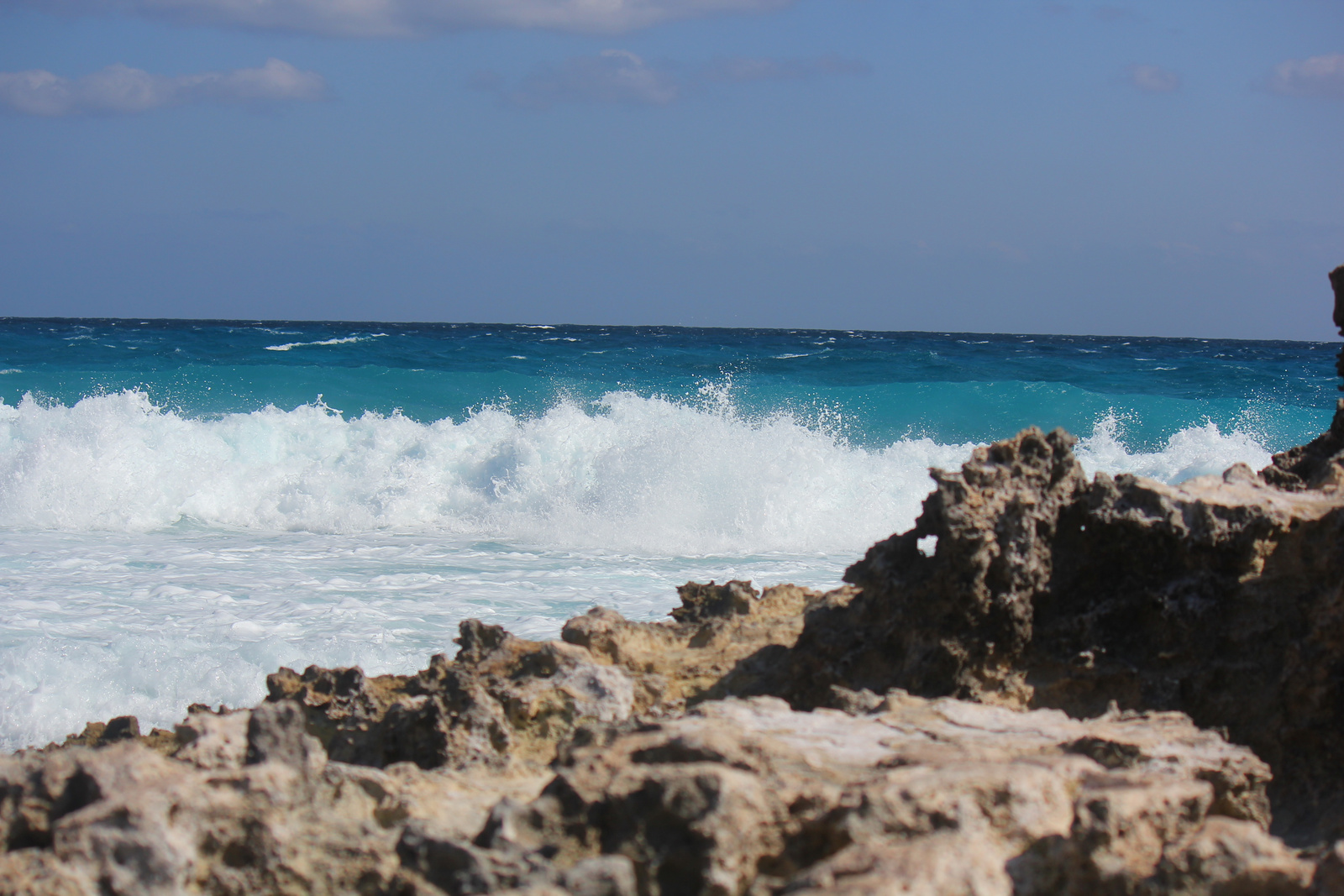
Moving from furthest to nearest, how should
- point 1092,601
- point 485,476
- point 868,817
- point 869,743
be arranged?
point 485,476, point 1092,601, point 869,743, point 868,817

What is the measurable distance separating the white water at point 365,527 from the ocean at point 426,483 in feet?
0.11

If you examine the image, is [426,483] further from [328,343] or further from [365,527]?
[328,343]

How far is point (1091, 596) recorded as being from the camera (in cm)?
339

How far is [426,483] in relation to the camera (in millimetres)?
12172

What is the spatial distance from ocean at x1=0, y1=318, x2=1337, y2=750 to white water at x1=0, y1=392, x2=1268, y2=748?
0.11 feet

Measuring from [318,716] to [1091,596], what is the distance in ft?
8.01

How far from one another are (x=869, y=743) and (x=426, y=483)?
10.3 meters

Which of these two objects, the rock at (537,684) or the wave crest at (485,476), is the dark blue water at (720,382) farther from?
the rock at (537,684)

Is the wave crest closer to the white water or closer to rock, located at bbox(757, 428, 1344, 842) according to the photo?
the white water

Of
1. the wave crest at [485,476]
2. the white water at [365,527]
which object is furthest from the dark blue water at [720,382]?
the white water at [365,527]

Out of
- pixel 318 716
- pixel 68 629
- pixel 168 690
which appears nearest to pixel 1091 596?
pixel 318 716

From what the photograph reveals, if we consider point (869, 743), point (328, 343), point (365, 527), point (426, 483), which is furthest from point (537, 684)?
point (328, 343)

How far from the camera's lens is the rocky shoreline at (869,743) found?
6.28ft

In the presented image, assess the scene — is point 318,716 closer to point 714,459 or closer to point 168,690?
point 168,690
